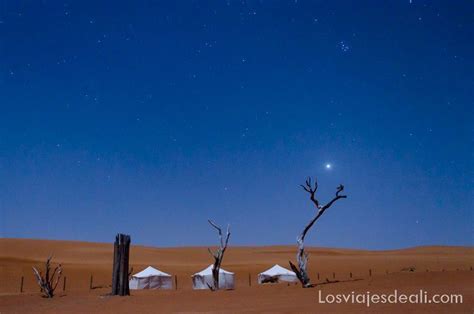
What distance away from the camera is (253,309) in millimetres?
16766

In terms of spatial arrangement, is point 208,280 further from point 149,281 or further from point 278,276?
point 278,276

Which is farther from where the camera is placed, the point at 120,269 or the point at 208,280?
the point at 208,280

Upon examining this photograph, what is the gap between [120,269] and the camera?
26547mm

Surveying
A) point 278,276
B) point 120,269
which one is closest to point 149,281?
point 278,276

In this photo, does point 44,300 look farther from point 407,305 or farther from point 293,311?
point 407,305

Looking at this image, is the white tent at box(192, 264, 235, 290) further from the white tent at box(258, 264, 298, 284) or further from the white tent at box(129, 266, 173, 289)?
the white tent at box(258, 264, 298, 284)

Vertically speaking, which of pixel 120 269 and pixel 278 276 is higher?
pixel 120 269

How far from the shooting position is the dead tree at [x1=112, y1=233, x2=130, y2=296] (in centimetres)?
2638

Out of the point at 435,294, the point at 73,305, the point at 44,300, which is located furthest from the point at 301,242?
the point at 44,300

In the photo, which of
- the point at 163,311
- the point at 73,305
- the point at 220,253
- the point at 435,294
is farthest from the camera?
the point at 220,253

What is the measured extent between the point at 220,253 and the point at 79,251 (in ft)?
262

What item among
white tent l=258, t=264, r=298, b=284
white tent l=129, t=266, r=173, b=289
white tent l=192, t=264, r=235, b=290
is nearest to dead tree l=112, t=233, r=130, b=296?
white tent l=192, t=264, r=235, b=290

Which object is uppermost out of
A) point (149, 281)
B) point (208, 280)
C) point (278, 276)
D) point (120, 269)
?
point (120, 269)

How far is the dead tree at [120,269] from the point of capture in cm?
2638
